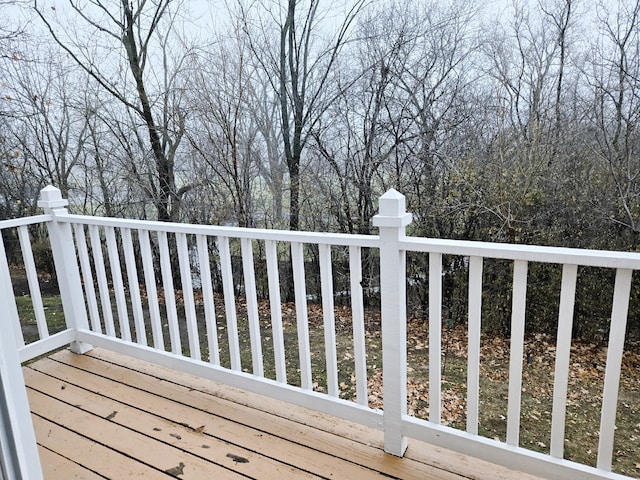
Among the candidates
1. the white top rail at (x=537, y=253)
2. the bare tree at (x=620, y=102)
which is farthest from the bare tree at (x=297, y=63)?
the white top rail at (x=537, y=253)

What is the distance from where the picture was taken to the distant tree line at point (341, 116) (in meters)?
4.76

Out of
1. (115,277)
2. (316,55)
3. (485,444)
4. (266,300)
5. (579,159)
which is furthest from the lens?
(266,300)

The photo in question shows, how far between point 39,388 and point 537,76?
5909 millimetres

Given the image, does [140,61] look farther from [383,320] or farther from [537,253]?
[537,253]

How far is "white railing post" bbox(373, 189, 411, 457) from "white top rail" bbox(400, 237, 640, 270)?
2.6 inches

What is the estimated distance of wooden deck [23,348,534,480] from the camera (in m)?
1.75

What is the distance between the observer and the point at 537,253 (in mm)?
1417

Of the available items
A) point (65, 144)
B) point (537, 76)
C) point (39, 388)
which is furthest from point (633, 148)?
point (65, 144)

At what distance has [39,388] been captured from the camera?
8.00 ft

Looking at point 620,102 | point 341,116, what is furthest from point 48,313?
point 620,102

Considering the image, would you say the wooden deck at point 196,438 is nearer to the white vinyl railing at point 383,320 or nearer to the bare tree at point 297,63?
the white vinyl railing at point 383,320

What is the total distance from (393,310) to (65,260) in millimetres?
2214

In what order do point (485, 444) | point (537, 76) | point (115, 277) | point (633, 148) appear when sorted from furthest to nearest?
point (537, 76), point (633, 148), point (115, 277), point (485, 444)

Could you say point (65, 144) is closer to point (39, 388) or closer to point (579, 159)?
point (39, 388)
